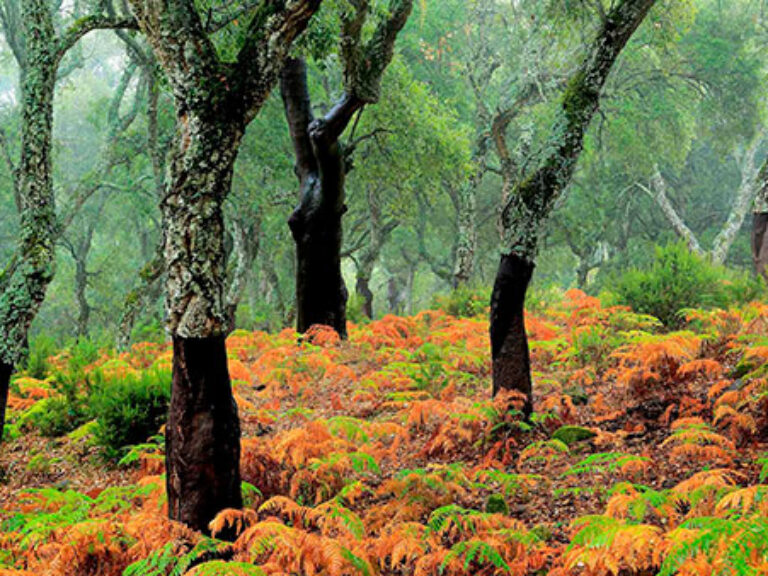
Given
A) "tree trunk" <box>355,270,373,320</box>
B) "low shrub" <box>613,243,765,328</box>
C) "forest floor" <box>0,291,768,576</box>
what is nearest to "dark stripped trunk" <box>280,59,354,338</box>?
"forest floor" <box>0,291,768,576</box>

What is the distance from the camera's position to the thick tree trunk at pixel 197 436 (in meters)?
3.71

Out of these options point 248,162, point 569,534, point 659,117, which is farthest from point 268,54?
point 659,117

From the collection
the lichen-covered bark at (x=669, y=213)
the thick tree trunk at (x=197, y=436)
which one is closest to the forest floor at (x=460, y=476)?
the thick tree trunk at (x=197, y=436)

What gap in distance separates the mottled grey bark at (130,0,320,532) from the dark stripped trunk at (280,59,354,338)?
613cm

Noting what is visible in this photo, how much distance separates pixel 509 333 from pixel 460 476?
64.6 inches

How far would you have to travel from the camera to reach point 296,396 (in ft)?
26.2

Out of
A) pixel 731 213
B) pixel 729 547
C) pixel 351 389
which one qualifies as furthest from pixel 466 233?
pixel 729 547

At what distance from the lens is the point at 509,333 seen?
18.4 feet

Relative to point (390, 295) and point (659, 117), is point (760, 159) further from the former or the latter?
point (390, 295)

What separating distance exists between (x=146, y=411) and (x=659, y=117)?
18709 mm

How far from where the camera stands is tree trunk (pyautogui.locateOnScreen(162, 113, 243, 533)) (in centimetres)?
367

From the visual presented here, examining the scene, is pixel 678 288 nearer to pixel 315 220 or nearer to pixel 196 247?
pixel 315 220

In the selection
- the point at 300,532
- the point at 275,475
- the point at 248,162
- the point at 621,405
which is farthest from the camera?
the point at 248,162

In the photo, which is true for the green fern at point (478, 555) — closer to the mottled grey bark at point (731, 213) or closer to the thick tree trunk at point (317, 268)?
the thick tree trunk at point (317, 268)
